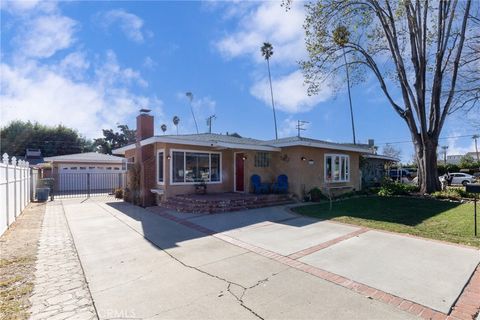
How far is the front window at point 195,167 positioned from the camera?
1261 centimetres

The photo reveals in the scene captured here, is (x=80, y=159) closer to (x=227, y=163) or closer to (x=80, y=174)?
(x=80, y=174)

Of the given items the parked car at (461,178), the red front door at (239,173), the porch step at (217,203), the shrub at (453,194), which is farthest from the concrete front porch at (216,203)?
the parked car at (461,178)

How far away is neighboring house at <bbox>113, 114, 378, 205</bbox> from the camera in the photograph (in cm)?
1255

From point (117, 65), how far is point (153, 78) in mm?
3408

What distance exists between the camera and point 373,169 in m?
23.6

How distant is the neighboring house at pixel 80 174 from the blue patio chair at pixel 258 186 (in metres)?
13.3

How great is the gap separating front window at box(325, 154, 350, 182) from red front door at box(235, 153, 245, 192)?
4800mm

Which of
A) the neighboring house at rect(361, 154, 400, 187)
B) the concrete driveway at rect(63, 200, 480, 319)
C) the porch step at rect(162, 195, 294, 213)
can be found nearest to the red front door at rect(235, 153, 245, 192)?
the porch step at rect(162, 195, 294, 213)

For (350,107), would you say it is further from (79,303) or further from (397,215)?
(79,303)

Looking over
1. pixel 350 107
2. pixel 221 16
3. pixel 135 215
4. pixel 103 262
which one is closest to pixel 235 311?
pixel 103 262

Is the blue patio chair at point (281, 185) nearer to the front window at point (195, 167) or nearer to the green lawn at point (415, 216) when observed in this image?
the green lawn at point (415, 216)

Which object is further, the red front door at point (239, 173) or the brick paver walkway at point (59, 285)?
the red front door at point (239, 173)

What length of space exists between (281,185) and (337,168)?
4.08 m

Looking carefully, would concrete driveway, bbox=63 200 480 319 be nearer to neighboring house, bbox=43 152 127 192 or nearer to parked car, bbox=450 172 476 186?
neighboring house, bbox=43 152 127 192
